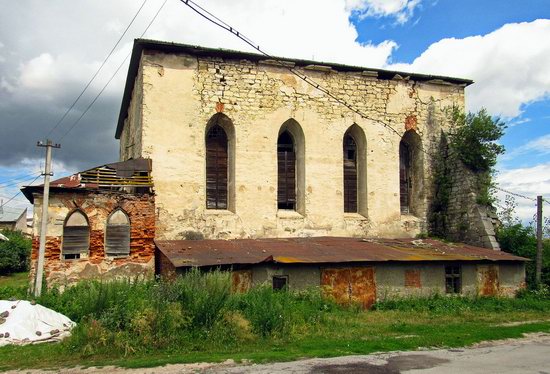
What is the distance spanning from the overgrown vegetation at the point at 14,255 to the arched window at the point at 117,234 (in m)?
17.1

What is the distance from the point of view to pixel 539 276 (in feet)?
60.5

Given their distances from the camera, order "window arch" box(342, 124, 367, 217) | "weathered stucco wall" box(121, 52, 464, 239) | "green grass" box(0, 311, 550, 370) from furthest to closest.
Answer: "window arch" box(342, 124, 367, 217), "weathered stucco wall" box(121, 52, 464, 239), "green grass" box(0, 311, 550, 370)

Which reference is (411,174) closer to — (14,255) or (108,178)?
(108,178)

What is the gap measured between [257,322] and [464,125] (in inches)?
565

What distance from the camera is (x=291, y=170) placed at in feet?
62.7

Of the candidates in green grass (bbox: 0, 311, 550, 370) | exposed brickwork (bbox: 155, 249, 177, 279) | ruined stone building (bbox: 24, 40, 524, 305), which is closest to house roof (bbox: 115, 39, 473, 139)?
ruined stone building (bbox: 24, 40, 524, 305)

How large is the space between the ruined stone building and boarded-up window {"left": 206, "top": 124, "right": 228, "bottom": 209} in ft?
0.13

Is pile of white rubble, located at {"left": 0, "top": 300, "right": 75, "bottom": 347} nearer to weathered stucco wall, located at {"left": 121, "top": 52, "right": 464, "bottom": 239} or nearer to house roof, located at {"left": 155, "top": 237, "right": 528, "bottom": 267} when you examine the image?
house roof, located at {"left": 155, "top": 237, "right": 528, "bottom": 267}

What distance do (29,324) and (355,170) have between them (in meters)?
13.7

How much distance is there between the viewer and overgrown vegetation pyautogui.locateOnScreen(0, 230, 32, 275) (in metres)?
28.0

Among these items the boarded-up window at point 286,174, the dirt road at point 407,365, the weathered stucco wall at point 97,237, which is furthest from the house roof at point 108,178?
the dirt road at point 407,365

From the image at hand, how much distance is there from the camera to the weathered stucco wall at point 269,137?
16.9 metres

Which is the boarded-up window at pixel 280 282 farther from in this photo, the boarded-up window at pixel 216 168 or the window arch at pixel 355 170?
the window arch at pixel 355 170

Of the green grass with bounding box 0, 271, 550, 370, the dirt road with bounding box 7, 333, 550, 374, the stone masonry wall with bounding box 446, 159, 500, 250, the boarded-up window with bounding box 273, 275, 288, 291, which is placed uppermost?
the stone masonry wall with bounding box 446, 159, 500, 250
